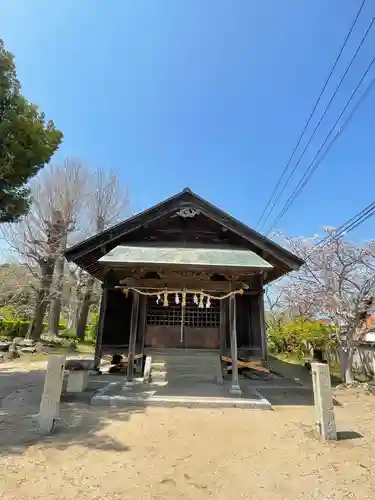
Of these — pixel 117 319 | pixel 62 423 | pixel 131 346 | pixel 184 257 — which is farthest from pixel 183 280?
pixel 62 423

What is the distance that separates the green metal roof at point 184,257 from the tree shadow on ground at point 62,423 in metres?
3.62

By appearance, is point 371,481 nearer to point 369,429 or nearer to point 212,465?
point 212,465

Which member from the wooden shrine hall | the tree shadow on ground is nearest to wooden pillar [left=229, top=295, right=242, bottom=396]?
the wooden shrine hall

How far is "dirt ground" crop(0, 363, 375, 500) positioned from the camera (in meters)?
3.70

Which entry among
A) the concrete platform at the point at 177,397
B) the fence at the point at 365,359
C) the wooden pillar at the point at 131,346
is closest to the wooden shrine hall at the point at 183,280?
the wooden pillar at the point at 131,346

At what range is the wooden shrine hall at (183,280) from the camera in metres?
9.48

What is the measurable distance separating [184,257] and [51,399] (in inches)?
198

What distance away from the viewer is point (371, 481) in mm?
4004

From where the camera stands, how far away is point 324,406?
5.49 m

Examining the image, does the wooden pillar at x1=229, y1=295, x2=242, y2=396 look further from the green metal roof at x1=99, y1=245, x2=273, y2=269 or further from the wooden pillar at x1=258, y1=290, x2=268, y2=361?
the wooden pillar at x1=258, y1=290, x2=268, y2=361

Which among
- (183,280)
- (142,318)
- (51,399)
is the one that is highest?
(183,280)

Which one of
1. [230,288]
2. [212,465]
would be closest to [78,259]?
[230,288]

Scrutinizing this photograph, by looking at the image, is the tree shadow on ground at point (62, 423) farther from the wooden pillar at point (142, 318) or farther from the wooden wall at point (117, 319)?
the wooden wall at point (117, 319)

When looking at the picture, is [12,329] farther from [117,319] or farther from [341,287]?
[341,287]
